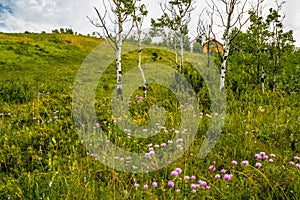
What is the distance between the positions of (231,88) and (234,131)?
5525 mm

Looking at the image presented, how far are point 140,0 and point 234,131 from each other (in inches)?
435

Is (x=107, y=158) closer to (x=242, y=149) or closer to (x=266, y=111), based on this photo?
(x=242, y=149)

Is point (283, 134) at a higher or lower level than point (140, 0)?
lower

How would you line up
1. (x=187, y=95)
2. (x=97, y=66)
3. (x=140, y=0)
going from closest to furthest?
(x=187, y=95)
(x=140, y=0)
(x=97, y=66)

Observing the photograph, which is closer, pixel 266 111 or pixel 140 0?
pixel 266 111

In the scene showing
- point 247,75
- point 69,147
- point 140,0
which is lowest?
point 69,147

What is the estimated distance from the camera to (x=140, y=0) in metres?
15.2

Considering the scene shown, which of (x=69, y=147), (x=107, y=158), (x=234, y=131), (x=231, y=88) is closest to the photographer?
(x=107, y=158)

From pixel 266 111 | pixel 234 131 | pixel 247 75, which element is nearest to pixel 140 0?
pixel 247 75

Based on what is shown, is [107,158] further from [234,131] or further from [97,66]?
[97,66]

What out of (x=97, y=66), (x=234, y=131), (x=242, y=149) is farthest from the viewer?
(x=97, y=66)

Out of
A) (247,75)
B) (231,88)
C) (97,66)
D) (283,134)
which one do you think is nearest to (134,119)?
(283,134)

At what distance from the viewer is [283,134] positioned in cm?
579

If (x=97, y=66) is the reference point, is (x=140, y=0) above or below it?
above
